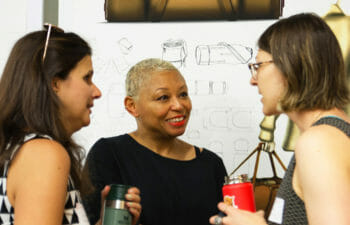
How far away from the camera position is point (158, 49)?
6.57 feet

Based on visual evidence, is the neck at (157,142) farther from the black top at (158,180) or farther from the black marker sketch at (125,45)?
the black marker sketch at (125,45)

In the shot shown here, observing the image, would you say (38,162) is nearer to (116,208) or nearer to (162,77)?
(116,208)

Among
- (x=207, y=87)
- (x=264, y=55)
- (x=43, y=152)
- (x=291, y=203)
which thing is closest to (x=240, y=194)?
(x=291, y=203)

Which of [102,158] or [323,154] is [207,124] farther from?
[323,154]

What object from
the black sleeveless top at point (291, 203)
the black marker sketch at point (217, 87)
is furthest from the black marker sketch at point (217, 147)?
the black sleeveless top at point (291, 203)

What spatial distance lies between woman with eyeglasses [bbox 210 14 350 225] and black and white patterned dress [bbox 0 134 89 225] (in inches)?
13.0

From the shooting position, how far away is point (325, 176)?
772mm

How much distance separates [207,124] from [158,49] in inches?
16.6

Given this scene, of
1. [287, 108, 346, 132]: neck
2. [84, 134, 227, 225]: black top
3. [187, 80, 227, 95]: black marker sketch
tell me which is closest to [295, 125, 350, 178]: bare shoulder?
[287, 108, 346, 132]: neck

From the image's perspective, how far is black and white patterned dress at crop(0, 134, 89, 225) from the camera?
2.99 feet

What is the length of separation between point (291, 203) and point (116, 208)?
431 mm

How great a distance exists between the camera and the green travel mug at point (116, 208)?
42.1 inches

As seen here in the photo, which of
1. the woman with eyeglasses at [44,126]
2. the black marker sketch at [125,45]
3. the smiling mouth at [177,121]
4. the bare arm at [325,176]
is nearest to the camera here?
the bare arm at [325,176]

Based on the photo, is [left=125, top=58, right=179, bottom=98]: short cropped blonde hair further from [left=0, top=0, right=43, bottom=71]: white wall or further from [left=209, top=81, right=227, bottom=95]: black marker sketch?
[left=0, top=0, right=43, bottom=71]: white wall
